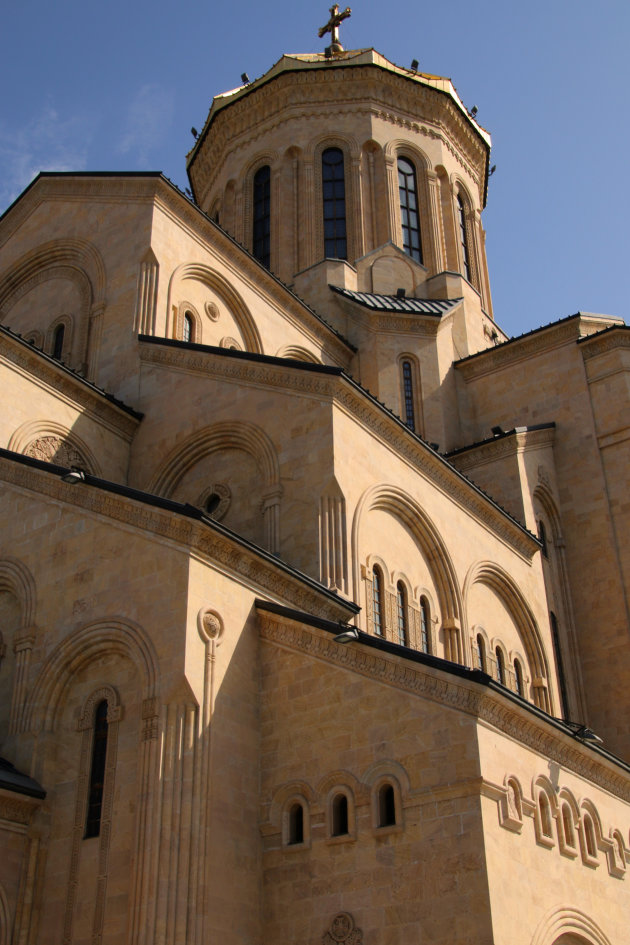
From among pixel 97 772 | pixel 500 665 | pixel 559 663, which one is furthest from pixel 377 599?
pixel 559 663

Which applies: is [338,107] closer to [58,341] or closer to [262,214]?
[262,214]

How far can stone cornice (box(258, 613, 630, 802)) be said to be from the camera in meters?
12.7

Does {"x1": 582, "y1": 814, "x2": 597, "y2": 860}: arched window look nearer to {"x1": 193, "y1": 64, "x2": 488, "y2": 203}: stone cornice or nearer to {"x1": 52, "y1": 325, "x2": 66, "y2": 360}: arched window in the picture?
{"x1": 52, "y1": 325, "x2": 66, "y2": 360}: arched window

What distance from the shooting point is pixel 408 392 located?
2902 centimetres

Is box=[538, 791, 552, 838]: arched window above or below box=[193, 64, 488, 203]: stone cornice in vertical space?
below

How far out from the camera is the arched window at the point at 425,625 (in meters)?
19.4

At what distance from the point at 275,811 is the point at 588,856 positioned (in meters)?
4.23

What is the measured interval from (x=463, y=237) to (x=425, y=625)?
65.6 ft

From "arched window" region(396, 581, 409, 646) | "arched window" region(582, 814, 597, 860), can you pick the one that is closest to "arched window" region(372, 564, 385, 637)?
"arched window" region(396, 581, 409, 646)

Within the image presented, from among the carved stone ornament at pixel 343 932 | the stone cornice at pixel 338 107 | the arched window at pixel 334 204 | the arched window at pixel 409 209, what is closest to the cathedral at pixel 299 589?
the carved stone ornament at pixel 343 932

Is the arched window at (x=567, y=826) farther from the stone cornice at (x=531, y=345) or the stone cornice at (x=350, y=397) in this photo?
the stone cornice at (x=531, y=345)

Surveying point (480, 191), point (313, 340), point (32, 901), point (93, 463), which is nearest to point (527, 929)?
point (32, 901)

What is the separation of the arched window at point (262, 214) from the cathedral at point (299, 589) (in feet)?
2.23

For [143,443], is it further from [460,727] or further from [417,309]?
[417,309]
